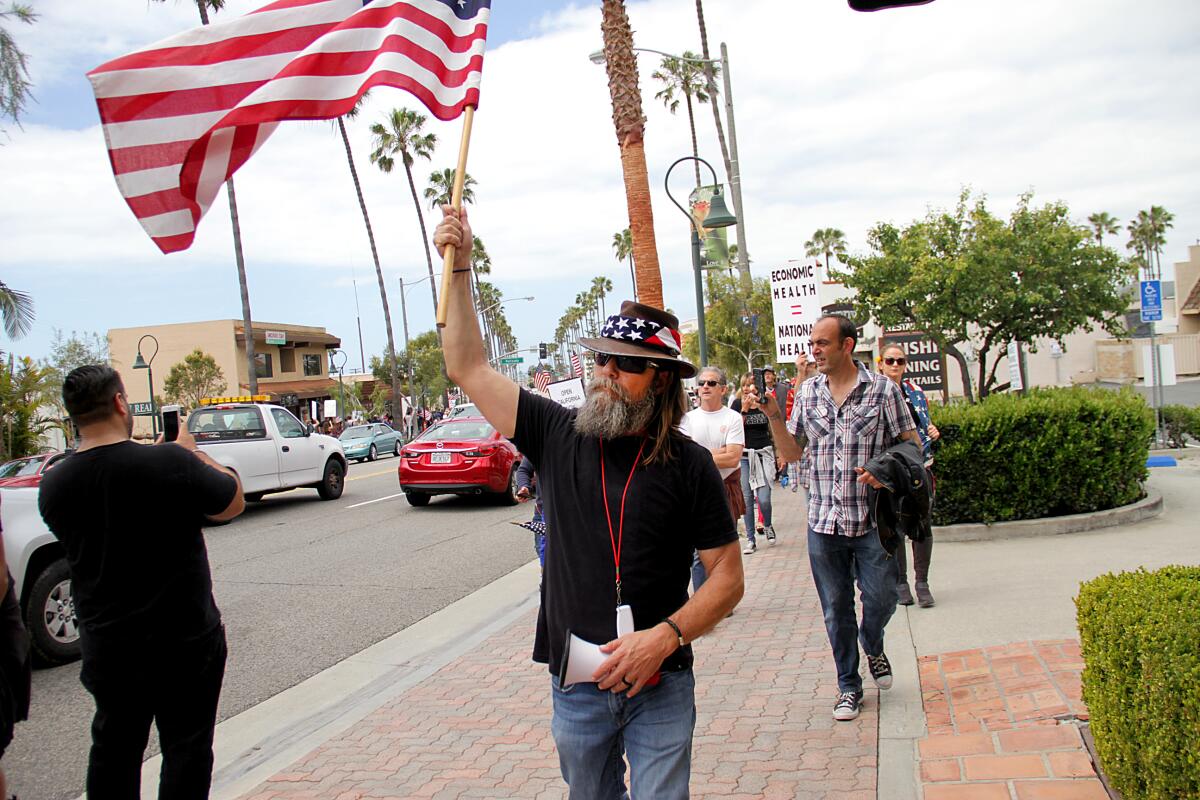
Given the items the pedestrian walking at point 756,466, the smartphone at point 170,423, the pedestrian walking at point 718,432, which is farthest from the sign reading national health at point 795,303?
the smartphone at point 170,423

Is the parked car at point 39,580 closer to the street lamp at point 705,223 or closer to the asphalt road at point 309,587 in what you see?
the asphalt road at point 309,587

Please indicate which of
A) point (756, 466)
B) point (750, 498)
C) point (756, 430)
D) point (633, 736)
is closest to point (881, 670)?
point (633, 736)

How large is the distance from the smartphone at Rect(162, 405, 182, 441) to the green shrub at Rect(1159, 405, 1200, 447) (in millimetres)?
18409

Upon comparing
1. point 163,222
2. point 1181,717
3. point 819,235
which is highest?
point 819,235

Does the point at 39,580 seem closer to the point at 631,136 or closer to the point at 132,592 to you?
the point at 132,592

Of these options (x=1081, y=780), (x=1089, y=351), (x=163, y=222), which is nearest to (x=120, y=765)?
(x=163, y=222)

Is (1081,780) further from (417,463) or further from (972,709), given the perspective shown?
(417,463)

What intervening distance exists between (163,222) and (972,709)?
426 cm

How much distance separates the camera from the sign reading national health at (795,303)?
10555 millimetres

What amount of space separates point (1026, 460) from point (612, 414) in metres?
7.51

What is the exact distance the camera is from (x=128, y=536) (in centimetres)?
331

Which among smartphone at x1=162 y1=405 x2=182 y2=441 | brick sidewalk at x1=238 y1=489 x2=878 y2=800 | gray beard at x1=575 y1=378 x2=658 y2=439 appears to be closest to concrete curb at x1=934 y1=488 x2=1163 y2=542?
brick sidewalk at x1=238 y1=489 x2=878 y2=800

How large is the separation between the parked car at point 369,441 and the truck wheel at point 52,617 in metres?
26.8

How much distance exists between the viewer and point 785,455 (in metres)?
5.09
